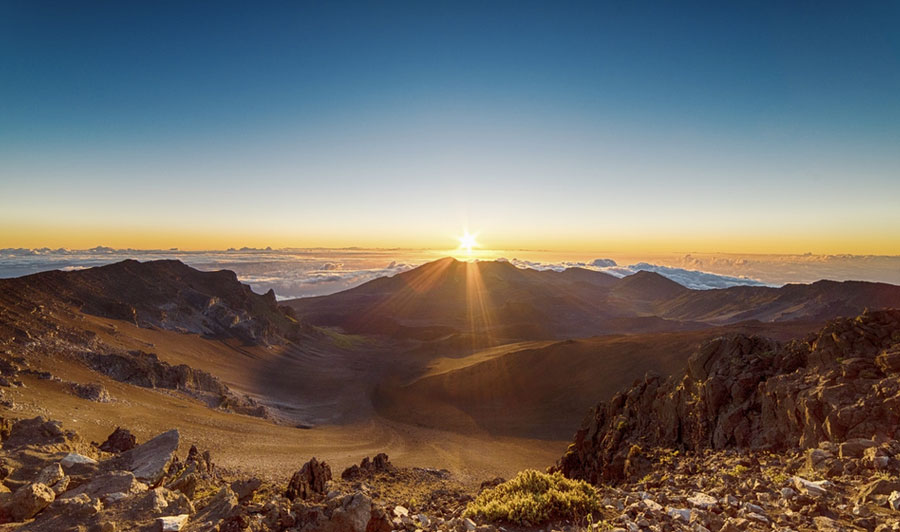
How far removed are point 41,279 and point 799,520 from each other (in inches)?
2458

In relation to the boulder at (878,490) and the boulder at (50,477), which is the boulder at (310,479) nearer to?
the boulder at (50,477)

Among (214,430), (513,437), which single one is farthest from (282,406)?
(513,437)

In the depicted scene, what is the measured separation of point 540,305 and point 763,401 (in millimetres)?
123944

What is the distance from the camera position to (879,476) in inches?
225

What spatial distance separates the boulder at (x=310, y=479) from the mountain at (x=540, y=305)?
6567 cm

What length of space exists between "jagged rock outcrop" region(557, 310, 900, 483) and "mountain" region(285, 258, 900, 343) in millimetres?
61760

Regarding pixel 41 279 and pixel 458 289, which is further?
pixel 458 289

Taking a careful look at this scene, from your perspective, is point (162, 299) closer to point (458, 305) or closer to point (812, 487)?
point (812, 487)

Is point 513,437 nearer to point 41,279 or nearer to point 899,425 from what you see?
point 899,425

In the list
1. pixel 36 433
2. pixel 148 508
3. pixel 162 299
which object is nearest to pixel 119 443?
pixel 36 433

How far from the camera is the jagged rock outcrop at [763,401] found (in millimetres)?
8125

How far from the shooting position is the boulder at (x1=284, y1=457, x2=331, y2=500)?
9.95 metres

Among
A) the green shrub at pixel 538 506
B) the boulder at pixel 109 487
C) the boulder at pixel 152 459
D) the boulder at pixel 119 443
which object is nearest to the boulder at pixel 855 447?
the green shrub at pixel 538 506

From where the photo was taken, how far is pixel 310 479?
39.8 ft
